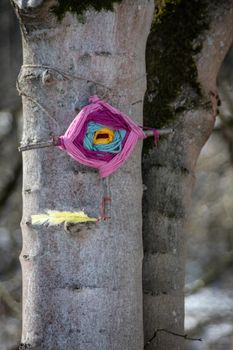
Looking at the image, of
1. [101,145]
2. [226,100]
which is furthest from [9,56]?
[101,145]

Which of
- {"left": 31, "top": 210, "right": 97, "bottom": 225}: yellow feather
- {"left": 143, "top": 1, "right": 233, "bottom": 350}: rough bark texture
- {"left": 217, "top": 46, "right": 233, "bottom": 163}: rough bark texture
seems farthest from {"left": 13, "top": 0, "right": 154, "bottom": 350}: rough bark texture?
{"left": 217, "top": 46, "right": 233, "bottom": 163}: rough bark texture

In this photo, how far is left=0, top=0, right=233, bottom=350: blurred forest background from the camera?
757cm

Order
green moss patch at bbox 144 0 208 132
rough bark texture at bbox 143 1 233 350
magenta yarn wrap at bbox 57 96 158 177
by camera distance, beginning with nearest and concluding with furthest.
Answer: magenta yarn wrap at bbox 57 96 158 177 → rough bark texture at bbox 143 1 233 350 → green moss patch at bbox 144 0 208 132

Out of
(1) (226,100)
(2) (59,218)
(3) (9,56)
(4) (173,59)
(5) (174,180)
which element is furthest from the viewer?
(3) (9,56)

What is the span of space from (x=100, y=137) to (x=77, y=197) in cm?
22

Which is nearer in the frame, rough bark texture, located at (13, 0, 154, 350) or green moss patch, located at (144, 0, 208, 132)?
rough bark texture, located at (13, 0, 154, 350)

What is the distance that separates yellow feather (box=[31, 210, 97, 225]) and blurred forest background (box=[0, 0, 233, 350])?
13.5 feet

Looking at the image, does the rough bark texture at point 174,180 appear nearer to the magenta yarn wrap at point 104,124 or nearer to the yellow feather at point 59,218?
the magenta yarn wrap at point 104,124

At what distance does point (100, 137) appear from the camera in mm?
3316

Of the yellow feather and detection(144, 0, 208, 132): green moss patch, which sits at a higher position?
detection(144, 0, 208, 132): green moss patch

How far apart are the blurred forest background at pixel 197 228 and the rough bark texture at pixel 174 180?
335 cm

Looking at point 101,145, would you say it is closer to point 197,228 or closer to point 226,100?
point 226,100

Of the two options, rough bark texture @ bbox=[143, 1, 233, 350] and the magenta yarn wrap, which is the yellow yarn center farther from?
rough bark texture @ bbox=[143, 1, 233, 350]

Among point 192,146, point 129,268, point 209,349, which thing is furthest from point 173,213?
point 209,349
